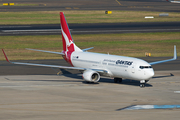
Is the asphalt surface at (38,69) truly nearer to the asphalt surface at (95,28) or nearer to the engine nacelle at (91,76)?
the engine nacelle at (91,76)

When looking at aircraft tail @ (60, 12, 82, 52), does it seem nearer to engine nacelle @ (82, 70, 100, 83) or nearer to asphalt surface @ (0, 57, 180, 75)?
asphalt surface @ (0, 57, 180, 75)

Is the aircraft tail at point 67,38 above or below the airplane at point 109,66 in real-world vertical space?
above

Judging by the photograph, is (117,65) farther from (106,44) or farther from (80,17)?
(80,17)

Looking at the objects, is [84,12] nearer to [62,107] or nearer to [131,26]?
[131,26]

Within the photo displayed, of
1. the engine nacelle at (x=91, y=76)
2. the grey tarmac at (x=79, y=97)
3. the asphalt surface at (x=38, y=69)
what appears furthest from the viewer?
the asphalt surface at (x=38, y=69)

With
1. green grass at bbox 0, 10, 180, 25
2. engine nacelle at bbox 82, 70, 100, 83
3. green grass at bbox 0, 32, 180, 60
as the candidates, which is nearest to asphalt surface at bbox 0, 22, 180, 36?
green grass at bbox 0, 32, 180, 60

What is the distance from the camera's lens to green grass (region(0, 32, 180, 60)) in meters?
77.6

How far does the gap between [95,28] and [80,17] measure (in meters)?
26.6

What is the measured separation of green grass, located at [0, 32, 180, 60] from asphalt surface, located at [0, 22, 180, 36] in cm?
561

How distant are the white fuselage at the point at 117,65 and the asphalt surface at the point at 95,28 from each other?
51848mm

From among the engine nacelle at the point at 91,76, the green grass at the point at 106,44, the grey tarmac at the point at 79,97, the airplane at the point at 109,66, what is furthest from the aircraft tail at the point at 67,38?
the green grass at the point at 106,44

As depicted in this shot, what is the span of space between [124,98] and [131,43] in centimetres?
5166

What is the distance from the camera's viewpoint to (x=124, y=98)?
128 ft

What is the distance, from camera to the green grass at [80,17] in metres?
126
